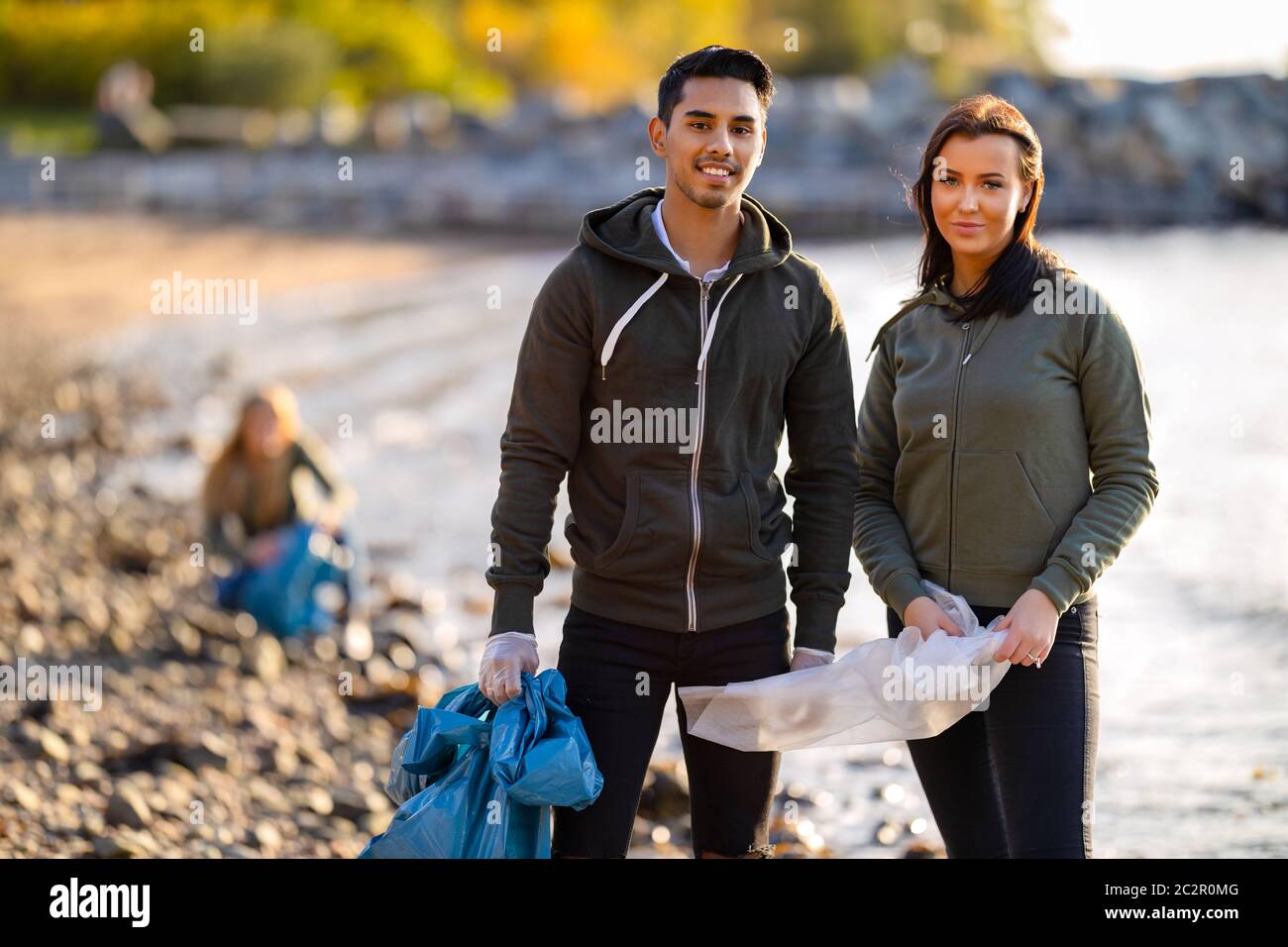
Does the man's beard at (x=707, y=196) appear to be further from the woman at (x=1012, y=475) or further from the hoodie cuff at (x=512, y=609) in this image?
the hoodie cuff at (x=512, y=609)

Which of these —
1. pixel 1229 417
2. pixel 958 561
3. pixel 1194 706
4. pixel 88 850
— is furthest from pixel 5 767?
pixel 1229 417

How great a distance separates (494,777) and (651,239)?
3.53 feet

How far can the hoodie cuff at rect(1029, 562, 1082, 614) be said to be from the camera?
2.90m

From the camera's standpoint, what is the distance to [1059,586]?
2.91 meters

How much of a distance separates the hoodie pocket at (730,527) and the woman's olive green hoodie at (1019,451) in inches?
11.7

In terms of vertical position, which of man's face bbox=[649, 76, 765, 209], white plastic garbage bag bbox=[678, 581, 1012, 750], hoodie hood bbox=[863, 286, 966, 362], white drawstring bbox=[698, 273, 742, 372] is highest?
man's face bbox=[649, 76, 765, 209]

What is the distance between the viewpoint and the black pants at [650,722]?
298cm

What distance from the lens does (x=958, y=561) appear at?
3.09 metres

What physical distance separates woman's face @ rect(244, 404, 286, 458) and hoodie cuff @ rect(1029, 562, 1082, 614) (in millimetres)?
4842

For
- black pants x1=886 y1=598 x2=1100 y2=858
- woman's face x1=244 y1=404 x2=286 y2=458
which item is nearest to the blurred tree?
woman's face x1=244 y1=404 x2=286 y2=458

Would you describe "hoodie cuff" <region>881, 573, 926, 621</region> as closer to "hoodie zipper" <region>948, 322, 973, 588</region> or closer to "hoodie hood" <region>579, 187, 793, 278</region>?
"hoodie zipper" <region>948, 322, 973, 588</region>

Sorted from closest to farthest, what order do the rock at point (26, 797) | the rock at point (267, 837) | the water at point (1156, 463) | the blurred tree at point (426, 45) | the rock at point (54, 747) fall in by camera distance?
the rock at point (26, 797) < the rock at point (267, 837) < the rock at point (54, 747) < the water at point (1156, 463) < the blurred tree at point (426, 45)

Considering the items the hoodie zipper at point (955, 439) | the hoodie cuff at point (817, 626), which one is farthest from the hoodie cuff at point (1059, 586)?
the hoodie cuff at point (817, 626)
